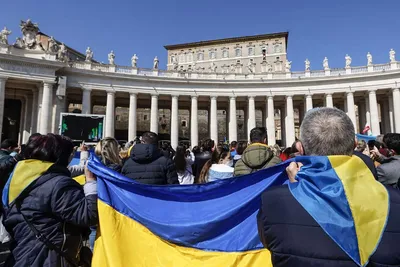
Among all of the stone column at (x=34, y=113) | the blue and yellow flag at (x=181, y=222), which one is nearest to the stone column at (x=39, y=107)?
the stone column at (x=34, y=113)

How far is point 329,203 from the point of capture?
67.7 inches

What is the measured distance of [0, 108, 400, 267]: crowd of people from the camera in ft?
5.41

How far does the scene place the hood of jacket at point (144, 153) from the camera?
496 cm

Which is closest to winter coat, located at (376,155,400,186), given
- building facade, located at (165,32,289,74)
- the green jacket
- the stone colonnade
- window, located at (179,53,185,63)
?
the green jacket

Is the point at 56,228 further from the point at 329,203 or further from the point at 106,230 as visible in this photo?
the point at 329,203

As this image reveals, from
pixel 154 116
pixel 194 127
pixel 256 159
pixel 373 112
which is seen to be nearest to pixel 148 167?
pixel 256 159

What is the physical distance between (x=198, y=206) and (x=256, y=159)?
1.60 metres

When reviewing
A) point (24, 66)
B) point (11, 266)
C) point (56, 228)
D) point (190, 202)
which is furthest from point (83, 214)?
point (24, 66)

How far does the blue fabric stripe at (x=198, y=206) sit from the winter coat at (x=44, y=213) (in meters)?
0.60

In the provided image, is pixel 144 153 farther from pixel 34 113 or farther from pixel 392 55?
pixel 392 55

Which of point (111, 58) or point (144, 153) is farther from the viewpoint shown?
point (111, 58)

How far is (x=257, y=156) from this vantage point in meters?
4.64

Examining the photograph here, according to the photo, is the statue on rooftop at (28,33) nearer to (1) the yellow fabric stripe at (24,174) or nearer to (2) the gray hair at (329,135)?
(1) the yellow fabric stripe at (24,174)

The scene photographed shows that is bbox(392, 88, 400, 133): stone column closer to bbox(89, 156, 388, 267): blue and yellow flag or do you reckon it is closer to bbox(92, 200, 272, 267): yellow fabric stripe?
bbox(89, 156, 388, 267): blue and yellow flag
